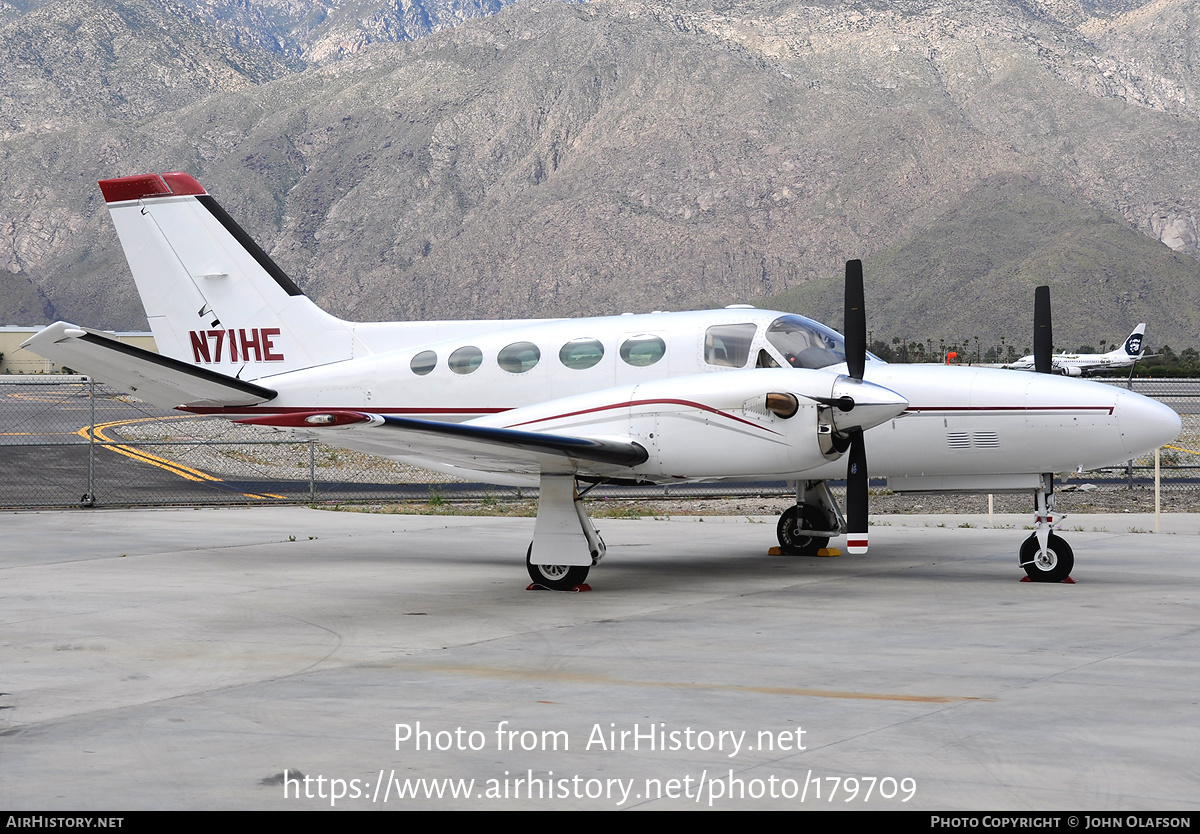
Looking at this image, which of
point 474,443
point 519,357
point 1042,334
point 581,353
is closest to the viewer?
point 474,443

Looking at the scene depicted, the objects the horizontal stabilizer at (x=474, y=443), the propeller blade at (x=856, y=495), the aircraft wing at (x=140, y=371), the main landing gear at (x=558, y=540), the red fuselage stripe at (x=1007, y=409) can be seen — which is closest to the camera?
the horizontal stabilizer at (x=474, y=443)

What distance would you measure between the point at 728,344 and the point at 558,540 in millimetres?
2946

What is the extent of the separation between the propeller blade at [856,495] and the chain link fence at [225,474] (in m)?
9.07

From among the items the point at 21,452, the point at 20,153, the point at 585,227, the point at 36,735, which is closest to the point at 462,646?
the point at 36,735

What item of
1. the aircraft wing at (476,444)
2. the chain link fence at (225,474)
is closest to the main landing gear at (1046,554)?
the aircraft wing at (476,444)

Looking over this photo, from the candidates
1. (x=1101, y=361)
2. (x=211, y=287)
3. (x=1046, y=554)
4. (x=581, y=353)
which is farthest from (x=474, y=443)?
(x=1101, y=361)

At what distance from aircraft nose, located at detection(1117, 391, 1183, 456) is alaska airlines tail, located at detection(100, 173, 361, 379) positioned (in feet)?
31.5

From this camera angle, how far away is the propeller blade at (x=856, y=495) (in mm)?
12048

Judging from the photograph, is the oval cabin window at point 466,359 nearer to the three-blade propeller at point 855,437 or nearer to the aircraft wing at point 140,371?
the aircraft wing at point 140,371

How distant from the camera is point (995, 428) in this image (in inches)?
518

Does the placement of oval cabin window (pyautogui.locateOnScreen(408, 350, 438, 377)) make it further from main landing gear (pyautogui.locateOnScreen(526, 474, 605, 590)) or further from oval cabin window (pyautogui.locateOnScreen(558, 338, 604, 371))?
main landing gear (pyautogui.locateOnScreen(526, 474, 605, 590))

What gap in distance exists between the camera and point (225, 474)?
29547 mm

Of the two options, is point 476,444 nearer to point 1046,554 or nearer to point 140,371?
point 140,371

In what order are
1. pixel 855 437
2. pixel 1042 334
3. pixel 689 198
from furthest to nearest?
1. pixel 689 198
2. pixel 1042 334
3. pixel 855 437
